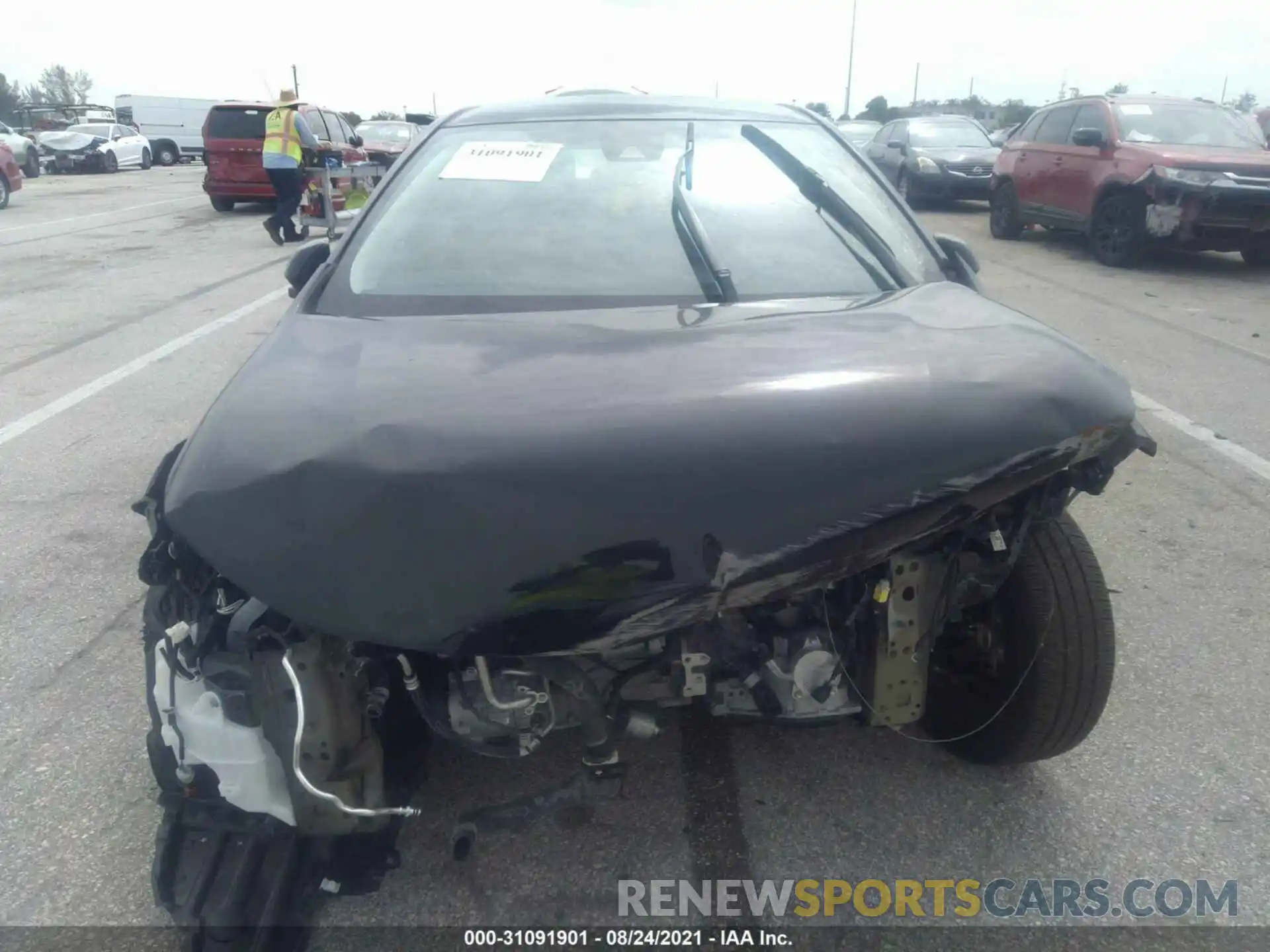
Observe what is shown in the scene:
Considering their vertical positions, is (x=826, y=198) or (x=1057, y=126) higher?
(x=826, y=198)

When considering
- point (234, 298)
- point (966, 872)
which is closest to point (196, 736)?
point (966, 872)

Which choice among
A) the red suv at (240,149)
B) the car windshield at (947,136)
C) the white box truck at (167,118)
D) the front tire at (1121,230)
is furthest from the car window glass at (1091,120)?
the white box truck at (167,118)

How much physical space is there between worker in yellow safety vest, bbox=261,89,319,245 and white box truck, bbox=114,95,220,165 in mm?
28969

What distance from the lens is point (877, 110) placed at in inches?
2122

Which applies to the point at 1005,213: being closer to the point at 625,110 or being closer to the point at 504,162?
the point at 625,110

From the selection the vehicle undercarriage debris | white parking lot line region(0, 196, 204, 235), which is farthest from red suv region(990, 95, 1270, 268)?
the vehicle undercarriage debris

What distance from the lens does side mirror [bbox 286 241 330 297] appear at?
3064 millimetres

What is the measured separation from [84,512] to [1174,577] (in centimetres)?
442

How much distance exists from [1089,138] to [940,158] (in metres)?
5.32

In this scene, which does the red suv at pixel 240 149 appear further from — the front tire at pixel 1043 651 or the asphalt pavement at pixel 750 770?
the front tire at pixel 1043 651

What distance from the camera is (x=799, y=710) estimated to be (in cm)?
216

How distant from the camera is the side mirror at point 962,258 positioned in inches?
113

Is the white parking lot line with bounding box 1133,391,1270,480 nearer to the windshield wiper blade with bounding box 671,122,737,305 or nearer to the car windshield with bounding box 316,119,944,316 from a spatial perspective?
the car windshield with bounding box 316,119,944,316

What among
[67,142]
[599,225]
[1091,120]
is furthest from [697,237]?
[67,142]
